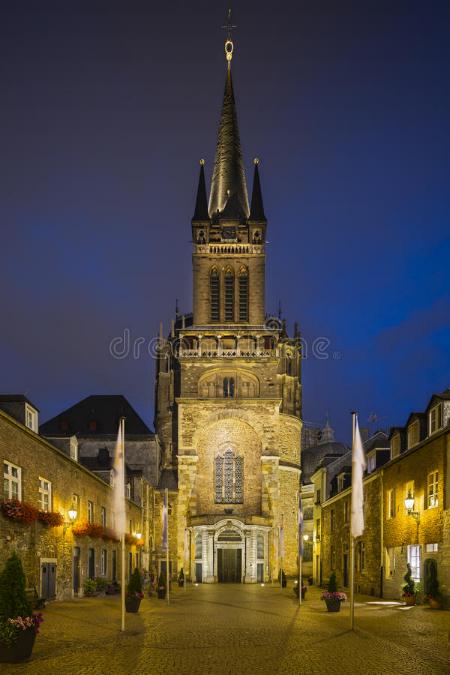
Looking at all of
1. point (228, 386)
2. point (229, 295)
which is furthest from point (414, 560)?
point (229, 295)

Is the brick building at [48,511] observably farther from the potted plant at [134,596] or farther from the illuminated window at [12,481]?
the potted plant at [134,596]

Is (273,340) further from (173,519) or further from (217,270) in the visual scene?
(173,519)

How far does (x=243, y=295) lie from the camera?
74.5 meters

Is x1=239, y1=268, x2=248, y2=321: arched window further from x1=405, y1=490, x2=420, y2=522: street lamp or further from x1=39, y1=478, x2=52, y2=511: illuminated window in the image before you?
x1=39, y1=478, x2=52, y2=511: illuminated window

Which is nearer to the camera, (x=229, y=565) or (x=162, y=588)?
(x=162, y=588)

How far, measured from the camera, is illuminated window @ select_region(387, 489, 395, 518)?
112 feet

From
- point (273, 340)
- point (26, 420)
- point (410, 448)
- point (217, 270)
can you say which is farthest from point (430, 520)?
point (217, 270)

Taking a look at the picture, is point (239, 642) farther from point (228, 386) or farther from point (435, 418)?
point (228, 386)

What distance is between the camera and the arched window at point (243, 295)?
73938 millimetres

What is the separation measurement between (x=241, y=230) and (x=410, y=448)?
49.0 metres

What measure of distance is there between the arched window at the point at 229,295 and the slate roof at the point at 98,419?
12595 mm

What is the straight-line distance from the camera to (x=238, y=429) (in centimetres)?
6838

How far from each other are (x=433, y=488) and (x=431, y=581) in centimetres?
314

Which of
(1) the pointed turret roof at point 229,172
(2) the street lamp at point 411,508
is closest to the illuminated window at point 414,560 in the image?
(2) the street lamp at point 411,508
